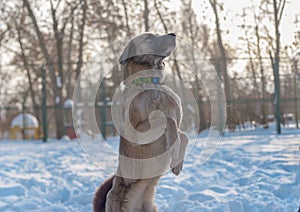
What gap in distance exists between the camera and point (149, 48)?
106 inches

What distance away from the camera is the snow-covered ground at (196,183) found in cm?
444

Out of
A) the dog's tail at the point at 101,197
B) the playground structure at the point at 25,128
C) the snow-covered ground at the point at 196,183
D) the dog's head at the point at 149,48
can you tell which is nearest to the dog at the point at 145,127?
the dog's head at the point at 149,48

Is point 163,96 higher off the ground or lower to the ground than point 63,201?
→ higher

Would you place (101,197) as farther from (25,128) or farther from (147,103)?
(25,128)

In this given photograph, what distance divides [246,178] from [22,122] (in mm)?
15346

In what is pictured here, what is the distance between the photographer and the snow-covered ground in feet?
14.6

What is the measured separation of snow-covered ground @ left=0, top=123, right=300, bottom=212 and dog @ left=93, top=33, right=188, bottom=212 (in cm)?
36

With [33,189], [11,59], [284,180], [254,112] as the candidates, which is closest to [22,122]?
[11,59]

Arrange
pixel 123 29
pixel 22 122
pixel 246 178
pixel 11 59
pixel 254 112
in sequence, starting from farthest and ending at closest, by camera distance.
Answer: pixel 11 59
pixel 22 122
pixel 123 29
pixel 254 112
pixel 246 178

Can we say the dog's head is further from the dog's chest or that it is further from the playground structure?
the playground structure

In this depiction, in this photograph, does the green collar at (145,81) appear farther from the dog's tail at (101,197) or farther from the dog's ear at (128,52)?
the dog's tail at (101,197)

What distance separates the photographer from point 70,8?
17047 mm

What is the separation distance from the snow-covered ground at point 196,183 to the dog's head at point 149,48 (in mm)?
833

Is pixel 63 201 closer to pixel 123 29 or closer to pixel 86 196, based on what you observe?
pixel 86 196
